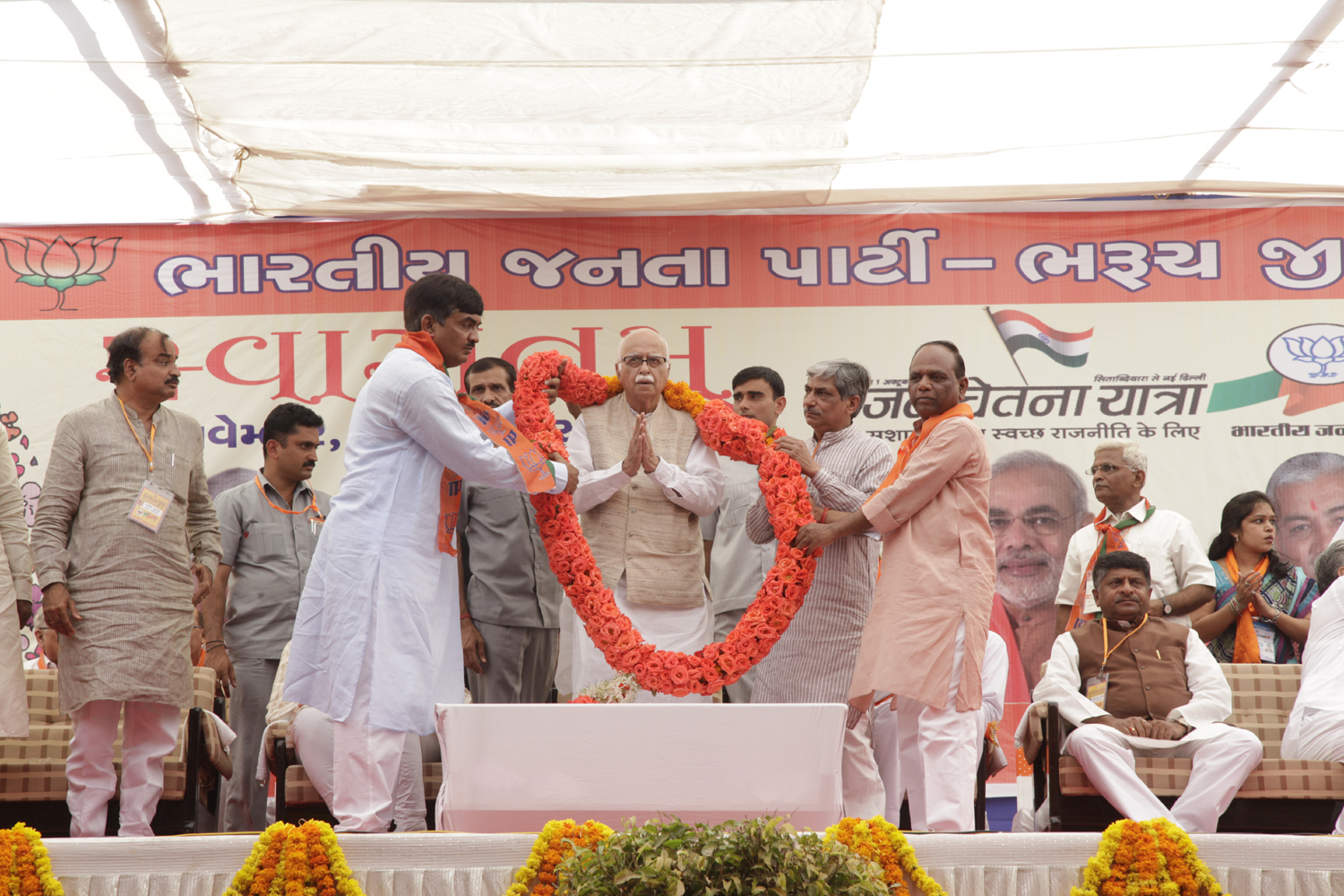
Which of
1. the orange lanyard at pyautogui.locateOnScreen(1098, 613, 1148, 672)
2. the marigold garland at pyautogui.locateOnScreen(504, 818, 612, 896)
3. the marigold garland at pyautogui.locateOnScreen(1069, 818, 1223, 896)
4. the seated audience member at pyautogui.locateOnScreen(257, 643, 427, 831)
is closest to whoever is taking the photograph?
the marigold garland at pyautogui.locateOnScreen(504, 818, 612, 896)

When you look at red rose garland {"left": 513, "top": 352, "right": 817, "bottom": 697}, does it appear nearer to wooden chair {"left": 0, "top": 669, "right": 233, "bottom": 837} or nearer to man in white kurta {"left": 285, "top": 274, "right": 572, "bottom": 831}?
man in white kurta {"left": 285, "top": 274, "right": 572, "bottom": 831}

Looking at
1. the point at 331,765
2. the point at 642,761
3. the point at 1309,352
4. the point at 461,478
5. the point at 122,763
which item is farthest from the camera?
the point at 1309,352

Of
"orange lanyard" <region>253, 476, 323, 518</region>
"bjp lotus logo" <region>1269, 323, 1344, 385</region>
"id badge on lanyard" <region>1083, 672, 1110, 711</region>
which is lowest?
"id badge on lanyard" <region>1083, 672, 1110, 711</region>

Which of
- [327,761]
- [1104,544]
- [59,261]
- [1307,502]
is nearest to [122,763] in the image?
[327,761]

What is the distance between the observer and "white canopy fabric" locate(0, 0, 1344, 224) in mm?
4734

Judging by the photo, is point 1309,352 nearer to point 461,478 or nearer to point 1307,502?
point 1307,502

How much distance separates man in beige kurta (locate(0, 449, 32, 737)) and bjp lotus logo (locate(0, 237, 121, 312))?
2042mm

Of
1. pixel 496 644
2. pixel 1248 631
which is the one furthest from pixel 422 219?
pixel 1248 631

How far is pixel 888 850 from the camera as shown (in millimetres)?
3195

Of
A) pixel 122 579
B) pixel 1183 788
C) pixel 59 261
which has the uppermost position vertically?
pixel 59 261

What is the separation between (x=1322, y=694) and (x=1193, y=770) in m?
0.59

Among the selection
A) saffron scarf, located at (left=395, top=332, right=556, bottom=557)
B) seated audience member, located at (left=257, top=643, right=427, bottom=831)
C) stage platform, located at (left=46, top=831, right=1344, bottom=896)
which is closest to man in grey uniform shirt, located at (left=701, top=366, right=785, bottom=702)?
saffron scarf, located at (left=395, top=332, right=556, bottom=557)

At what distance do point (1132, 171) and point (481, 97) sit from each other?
321 centimetres

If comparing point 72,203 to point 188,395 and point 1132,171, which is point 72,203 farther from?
point 1132,171
